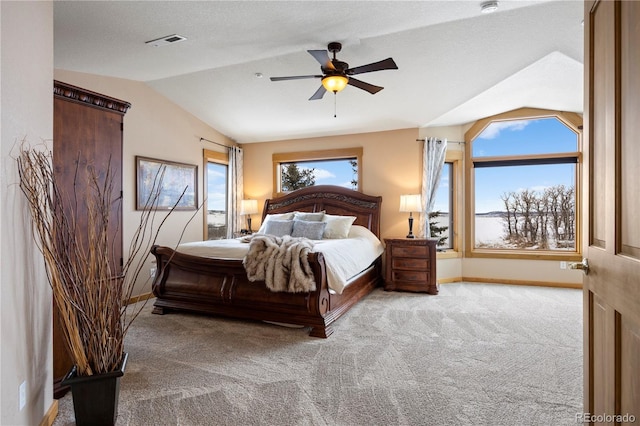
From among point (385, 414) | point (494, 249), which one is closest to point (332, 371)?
point (385, 414)

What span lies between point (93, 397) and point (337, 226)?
11.7 ft

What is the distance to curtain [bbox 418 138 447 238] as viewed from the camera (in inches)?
212

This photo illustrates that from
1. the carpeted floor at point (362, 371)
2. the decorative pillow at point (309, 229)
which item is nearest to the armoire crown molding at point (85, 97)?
the carpeted floor at point (362, 371)

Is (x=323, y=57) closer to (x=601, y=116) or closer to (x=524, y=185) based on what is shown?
(x=601, y=116)

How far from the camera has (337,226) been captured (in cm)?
501

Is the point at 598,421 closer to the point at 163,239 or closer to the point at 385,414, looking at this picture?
the point at 385,414

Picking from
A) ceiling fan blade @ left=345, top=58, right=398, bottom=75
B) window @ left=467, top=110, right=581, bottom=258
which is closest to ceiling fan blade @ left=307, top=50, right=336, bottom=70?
ceiling fan blade @ left=345, top=58, right=398, bottom=75

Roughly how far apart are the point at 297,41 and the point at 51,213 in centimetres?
262

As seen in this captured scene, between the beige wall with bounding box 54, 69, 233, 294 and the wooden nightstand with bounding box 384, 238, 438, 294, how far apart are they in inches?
120

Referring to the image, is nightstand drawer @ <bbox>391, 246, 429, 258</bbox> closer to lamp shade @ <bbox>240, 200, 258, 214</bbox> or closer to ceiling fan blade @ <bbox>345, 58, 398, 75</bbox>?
lamp shade @ <bbox>240, 200, 258, 214</bbox>

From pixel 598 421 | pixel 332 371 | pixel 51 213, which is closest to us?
pixel 598 421

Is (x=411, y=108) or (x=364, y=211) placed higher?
(x=411, y=108)

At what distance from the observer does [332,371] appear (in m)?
2.51

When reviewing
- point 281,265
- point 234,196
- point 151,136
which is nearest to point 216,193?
point 234,196
